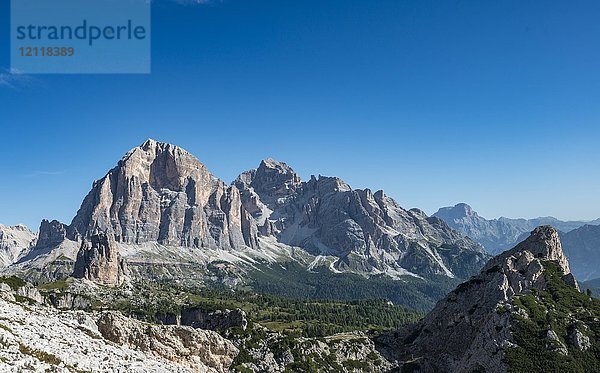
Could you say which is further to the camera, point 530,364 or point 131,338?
point 530,364

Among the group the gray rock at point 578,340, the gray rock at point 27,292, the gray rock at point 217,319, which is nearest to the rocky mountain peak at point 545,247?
the gray rock at point 578,340

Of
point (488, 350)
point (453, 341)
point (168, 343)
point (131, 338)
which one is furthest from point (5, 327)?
point (453, 341)

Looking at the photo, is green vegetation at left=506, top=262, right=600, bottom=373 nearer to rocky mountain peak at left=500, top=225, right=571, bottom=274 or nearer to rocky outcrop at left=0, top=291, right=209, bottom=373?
rocky mountain peak at left=500, top=225, right=571, bottom=274

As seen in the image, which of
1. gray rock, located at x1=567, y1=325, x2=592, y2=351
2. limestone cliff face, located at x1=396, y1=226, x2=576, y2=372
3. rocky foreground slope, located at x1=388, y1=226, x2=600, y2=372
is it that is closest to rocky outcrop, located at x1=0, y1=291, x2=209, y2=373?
rocky foreground slope, located at x1=388, y1=226, x2=600, y2=372

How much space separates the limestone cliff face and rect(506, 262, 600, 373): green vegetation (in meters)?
3.99

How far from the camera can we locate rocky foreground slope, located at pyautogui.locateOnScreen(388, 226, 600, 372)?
326 feet

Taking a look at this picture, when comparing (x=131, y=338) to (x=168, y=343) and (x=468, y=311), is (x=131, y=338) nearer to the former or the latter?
(x=168, y=343)

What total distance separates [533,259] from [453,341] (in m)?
36.2

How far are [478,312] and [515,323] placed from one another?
23743 millimetres

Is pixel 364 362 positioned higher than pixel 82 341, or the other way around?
pixel 82 341

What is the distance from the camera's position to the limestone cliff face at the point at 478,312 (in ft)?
365

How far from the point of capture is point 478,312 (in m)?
129

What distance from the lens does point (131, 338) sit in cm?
7856

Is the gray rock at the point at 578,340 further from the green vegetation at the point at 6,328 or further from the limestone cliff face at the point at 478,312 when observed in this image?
the green vegetation at the point at 6,328
